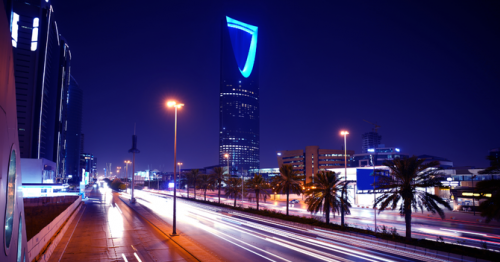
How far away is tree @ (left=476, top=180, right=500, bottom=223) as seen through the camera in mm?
16047

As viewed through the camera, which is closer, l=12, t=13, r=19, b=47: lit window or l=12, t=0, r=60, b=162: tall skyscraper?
l=12, t=13, r=19, b=47: lit window

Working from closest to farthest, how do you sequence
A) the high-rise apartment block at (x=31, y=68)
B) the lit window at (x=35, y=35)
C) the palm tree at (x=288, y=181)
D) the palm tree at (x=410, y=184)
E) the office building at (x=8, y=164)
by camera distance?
the office building at (x=8, y=164), the palm tree at (x=410, y=184), the palm tree at (x=288, y=181), the high-rise apartment block at (x=31, y=68), the lit window at (x=35, y=35)

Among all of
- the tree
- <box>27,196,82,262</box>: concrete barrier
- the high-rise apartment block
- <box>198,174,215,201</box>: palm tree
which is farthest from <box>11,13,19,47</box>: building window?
the tree

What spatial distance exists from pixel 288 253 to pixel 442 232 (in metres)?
19.8

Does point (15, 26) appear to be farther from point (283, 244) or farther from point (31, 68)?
point (283, 244)

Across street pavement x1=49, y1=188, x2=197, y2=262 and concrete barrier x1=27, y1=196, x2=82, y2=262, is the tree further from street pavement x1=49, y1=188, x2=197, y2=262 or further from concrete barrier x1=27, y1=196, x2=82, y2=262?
concrete barrier x1=27, y1=196, x2=82, y2=262

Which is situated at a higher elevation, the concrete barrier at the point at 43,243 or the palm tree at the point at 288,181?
the palm tree at the point at 288,181

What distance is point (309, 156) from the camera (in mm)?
164875

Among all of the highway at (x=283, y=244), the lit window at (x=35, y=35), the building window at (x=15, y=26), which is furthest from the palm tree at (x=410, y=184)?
the lit window at (x=35, y=35)

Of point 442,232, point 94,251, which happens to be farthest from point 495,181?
point 94,251

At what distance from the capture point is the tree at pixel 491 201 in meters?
16.0

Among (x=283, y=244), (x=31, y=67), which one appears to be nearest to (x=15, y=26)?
(x=31, y=67)

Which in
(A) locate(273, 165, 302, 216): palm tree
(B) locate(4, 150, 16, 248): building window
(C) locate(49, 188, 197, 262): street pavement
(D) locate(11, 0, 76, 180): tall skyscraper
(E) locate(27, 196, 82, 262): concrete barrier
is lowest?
(C) locate(49, 188, 197, 262): street pavement

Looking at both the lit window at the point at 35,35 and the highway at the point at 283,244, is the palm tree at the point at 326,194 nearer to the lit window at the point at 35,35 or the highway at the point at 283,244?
the highway at the point at 283,244
